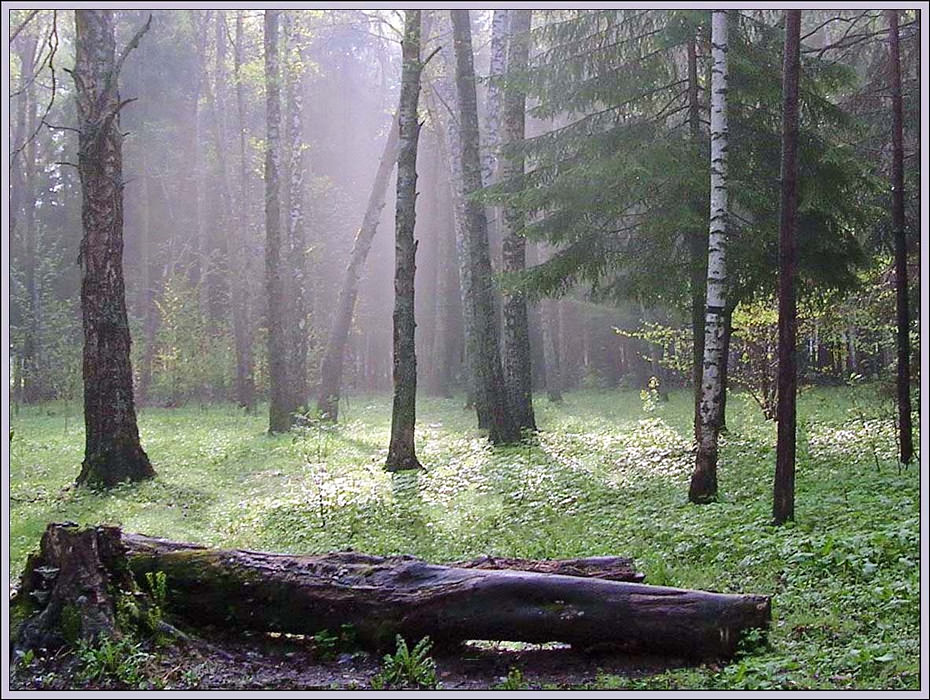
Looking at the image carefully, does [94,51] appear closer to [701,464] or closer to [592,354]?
[701,464]

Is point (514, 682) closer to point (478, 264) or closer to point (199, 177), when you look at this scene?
point (478, 264)

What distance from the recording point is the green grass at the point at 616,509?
5.80m

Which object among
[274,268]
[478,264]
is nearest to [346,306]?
[274,268]

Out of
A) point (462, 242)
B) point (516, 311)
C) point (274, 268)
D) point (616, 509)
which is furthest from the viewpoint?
point (274, 268)

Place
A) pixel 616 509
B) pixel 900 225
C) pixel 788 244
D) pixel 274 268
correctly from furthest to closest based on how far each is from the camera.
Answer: pixel 274 268, pixel 616 509, pixel 900 225, pixel 788 244

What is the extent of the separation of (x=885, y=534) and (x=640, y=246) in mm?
6436

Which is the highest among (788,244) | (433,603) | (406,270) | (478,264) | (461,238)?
(461,238)

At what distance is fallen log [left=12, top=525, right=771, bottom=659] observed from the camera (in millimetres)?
5246

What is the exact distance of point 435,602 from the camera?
215 inches

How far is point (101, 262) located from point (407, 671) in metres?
8.71

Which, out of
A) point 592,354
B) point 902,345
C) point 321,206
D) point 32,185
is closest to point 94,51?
point 902,345

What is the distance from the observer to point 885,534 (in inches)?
290

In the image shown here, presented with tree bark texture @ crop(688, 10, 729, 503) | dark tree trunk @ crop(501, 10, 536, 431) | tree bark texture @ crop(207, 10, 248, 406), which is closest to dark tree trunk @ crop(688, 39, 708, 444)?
tree bark texture @ crop(688, 10, 729, 503)

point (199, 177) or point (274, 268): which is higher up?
point (199, 177)
